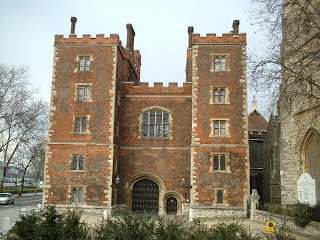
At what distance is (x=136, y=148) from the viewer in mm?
27844

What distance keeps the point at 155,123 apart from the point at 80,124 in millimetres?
5783

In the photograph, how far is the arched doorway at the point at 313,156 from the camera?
1853 cm

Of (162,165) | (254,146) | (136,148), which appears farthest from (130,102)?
(254,146)

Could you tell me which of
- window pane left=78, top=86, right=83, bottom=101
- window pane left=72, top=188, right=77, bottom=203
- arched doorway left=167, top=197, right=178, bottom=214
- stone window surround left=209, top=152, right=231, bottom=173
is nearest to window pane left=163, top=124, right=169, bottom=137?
stone window surround left=209, top=152, right=231, bottom=173

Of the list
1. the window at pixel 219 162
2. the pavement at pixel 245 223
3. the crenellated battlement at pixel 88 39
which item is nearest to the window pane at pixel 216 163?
the window at pixel 219 162

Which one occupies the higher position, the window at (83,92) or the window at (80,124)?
the window at (83,92)

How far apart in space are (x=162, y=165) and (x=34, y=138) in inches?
726

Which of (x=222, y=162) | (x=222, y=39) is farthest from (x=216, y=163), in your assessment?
(x=222, y=39)

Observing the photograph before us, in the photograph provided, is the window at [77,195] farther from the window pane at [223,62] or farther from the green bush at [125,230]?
the green bush at [125,230]

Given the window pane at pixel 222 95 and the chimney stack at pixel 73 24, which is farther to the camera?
the chimney stack at pixel 73 24

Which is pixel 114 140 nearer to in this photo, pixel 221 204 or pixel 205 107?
pixel 205 107

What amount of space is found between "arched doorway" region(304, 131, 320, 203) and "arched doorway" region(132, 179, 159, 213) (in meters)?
11.9

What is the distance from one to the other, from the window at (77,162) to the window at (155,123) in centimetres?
521

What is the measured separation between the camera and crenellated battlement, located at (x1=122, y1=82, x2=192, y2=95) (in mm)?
28438
